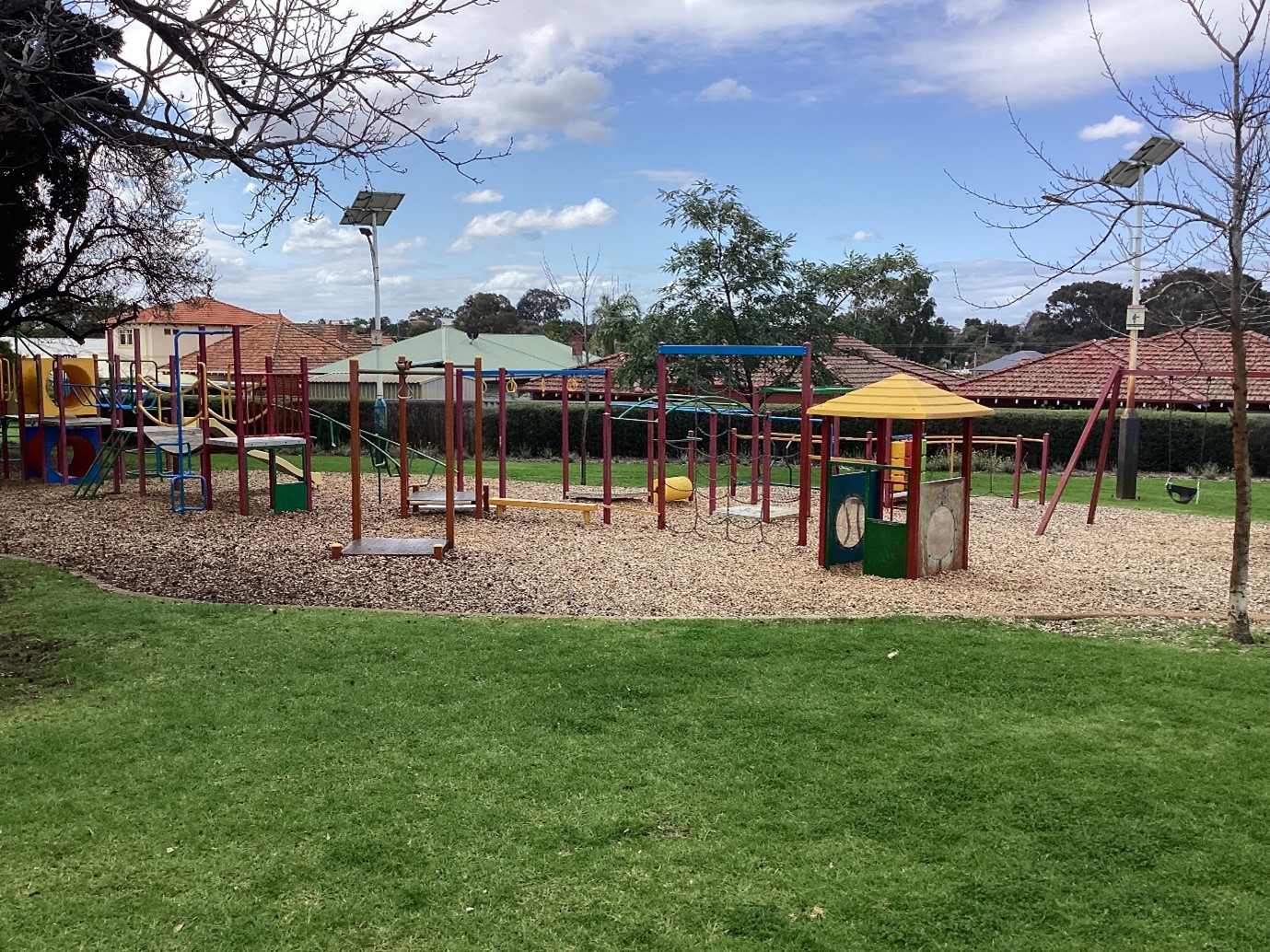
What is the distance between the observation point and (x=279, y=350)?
42.4 metres

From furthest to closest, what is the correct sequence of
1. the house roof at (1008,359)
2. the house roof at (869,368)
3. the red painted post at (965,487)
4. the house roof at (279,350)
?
the house roof at (1008,359)
the house roof at (279,350)
the house roof at (869,368)
the red painted post at (965,487)

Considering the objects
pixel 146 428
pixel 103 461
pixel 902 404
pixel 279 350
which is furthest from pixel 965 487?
pixel 279 350

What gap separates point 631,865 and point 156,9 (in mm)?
5202

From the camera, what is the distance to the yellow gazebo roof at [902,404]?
876 centimetres

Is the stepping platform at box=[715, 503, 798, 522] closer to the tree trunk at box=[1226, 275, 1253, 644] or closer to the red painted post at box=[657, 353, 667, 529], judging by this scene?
the red painted post at box=[657, 353, 667, 529]

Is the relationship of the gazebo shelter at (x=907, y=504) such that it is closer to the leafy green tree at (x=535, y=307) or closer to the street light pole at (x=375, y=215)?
the street light pole at (x=375, y=215)

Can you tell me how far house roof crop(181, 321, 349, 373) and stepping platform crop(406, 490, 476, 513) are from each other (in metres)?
30.0

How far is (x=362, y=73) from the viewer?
5.90 m

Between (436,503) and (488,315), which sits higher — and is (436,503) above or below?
below

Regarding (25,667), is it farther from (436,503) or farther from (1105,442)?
(1105,442)

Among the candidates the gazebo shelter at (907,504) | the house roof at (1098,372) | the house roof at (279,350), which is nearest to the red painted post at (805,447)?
the gazebo shelter at (907,504)

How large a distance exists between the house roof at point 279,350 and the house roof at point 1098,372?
2765cm

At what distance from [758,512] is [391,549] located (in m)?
4.84

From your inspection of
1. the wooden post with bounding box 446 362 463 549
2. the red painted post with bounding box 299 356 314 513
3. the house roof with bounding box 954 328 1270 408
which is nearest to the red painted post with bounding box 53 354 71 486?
the red painted post with bounding box 299 356 314 513
